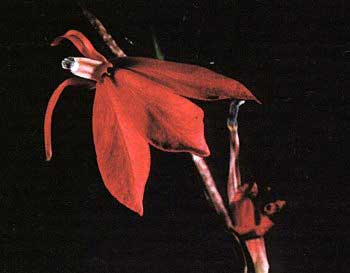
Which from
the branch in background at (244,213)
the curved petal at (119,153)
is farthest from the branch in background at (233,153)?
the curved petal at (119,153)

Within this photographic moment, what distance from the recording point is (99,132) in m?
0.72

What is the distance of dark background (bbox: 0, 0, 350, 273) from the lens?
0.72 m

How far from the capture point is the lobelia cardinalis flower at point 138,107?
0.68m

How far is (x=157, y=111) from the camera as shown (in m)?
0.68

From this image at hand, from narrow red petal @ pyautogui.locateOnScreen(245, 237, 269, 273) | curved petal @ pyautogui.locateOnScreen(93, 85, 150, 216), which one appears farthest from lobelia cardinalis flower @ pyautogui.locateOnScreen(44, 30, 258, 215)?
narrow red petal @ pyautogui.locateOnScreen(245, 237, 269, 273)

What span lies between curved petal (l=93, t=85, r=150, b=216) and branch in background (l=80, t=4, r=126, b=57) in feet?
0.21

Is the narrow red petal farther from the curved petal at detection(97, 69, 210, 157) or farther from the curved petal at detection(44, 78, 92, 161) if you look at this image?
the curved petal at detection(44, 78, 92, 161)

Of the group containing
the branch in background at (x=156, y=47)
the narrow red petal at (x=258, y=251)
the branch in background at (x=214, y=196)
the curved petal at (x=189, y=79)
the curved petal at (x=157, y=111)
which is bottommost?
the narrow red petal at (x=258, y=251)

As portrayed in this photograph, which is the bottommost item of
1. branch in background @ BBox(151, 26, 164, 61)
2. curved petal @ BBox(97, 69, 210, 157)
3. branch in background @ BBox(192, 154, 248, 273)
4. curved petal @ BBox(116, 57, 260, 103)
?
branch in background @ BBox(192, 154, 248, 273)

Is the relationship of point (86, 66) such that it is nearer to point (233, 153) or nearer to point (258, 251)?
point (233, 153)

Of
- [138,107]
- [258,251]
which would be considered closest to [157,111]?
[138,107]

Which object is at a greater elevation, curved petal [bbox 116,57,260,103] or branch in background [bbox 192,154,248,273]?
curved petal [bbox 116,57,260,103]

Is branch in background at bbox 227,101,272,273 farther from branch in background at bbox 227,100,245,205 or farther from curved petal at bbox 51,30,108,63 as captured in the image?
curved petal at bbox 51,30,108,63

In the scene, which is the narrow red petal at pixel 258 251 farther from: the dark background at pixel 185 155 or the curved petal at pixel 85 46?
the curved petal at pixel 85 46
